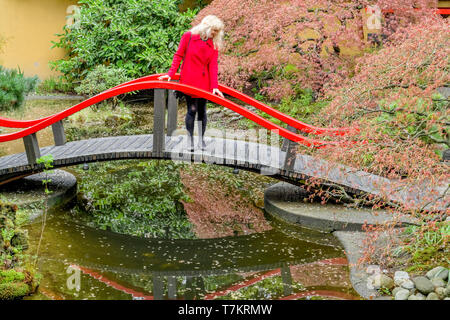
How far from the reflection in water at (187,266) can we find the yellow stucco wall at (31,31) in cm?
774

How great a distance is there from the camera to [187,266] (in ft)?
15.6

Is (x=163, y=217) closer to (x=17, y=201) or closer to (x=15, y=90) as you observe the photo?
(x=17, y=201)

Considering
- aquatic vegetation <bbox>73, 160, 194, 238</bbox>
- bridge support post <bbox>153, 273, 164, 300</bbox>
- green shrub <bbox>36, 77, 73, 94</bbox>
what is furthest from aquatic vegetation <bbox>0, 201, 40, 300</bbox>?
green shrub <bbox>36, 77, 73, 94</bbox>

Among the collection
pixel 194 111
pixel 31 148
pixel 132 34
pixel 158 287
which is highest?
pixel 132 34

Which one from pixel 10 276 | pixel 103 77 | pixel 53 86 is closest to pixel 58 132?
pixel 10 276

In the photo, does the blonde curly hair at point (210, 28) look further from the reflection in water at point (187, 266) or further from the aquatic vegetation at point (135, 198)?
the reflection in water at point (187, 266)

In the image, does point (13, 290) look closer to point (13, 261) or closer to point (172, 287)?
point (13, 261)

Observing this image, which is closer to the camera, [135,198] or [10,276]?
[10,276]

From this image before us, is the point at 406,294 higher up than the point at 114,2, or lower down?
lower down

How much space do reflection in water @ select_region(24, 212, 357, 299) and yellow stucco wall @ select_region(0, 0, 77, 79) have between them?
7.74 m

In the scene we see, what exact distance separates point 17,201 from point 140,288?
2.23 meters

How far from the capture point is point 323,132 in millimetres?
5582

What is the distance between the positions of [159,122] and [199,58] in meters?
0.77
